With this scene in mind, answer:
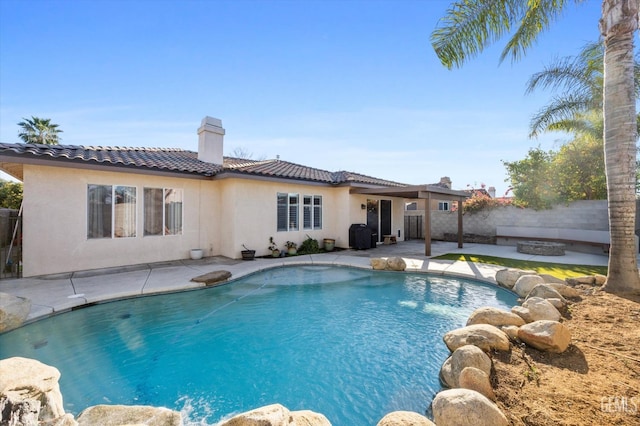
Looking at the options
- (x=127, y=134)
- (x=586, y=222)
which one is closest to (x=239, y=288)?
(x=127, y=134)

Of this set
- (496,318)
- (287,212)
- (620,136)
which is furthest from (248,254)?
(620,136)

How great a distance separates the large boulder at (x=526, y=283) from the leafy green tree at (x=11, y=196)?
26.0m

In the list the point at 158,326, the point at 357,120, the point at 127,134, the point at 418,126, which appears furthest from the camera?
the point at 127,134

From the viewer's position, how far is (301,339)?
5.14m

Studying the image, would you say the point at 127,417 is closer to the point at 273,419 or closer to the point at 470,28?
the point at 273,419

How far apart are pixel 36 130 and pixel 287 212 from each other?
91.2 ft

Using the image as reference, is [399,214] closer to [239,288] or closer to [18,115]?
[239,288]

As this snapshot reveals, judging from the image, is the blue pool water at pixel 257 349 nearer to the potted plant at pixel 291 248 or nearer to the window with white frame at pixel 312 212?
the potted plant at pixel 291 248

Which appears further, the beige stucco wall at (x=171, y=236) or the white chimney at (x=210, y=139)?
the white chimney at (x=210, y=139)

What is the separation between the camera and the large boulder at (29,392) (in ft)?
7.96

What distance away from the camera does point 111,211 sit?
953 centimetres

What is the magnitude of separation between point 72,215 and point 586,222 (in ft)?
68.8

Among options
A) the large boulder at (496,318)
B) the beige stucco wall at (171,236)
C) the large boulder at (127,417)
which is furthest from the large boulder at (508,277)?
the large boulder at (127,417)

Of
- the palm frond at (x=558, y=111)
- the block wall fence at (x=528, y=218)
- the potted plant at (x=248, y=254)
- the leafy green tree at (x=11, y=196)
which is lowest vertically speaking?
the potted plant at (x=248, y=254)
